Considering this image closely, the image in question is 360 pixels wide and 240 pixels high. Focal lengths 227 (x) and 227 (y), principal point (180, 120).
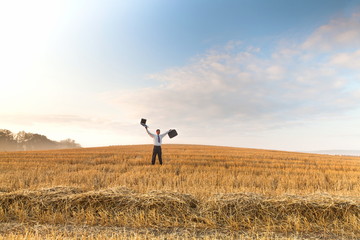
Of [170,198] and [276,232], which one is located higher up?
[170,198]

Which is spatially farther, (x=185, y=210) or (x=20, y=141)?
(x=20, y=141)

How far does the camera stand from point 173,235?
15.0ft

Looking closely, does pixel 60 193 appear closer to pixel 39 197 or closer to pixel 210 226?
pixel 39 197

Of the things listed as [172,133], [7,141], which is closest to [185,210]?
[172,133]

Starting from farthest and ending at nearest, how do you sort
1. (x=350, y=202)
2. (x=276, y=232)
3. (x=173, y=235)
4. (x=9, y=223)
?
1. (x=350, y=202)
2. (x=9, y=223)
3. (x=276, y=232)
4. (x=173, y=235)

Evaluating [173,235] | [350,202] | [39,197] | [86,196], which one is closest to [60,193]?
[39,197]

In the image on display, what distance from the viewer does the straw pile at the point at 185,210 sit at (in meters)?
5.23

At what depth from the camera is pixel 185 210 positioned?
5.79 meters

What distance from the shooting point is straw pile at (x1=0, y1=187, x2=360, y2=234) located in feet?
17.1

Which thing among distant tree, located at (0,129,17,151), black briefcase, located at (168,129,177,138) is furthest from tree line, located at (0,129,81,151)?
black briefcase, located at (168,129,177,138)

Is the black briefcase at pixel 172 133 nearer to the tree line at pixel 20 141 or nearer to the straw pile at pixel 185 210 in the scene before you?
the straw pile at pixel 185 210

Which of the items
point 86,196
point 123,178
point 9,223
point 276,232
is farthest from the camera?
point 123,178

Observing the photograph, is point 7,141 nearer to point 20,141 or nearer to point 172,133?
point 20,141

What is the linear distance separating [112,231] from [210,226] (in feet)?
7.04
